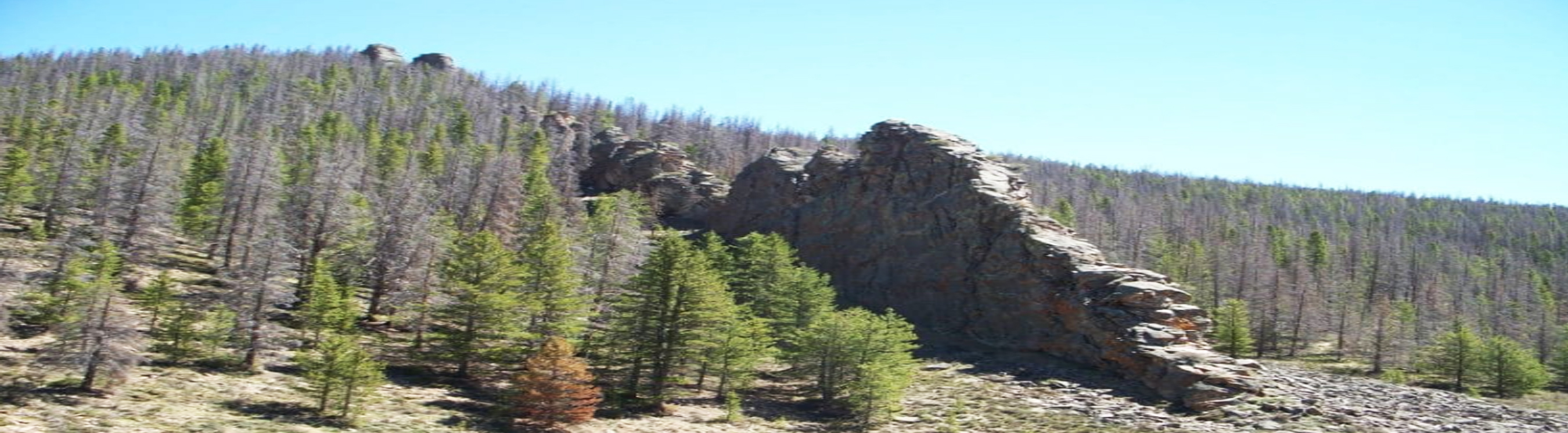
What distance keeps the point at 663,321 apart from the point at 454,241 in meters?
21.4

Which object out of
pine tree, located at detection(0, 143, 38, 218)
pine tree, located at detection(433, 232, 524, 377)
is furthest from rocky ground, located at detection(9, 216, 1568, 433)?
pine tree, located at detection(0, 143, 38, 218)

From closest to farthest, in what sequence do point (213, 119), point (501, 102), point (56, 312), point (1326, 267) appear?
point (56, 312), point (213, 119), point (1326, 267), point (501, 102)

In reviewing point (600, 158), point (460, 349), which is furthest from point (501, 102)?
point (460, 349)

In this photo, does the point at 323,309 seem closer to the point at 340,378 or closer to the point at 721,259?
the point at 340,378

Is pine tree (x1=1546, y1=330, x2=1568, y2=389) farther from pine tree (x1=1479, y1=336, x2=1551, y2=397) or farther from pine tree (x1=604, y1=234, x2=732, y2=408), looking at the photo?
pine tree (x1=604, y1=234, x2=732, y2=408)

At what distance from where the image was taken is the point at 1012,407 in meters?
43.2

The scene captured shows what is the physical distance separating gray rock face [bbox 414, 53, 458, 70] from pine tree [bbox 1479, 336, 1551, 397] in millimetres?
184751

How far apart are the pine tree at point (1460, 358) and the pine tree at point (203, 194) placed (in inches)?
3295

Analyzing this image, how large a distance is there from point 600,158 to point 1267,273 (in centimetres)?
7905

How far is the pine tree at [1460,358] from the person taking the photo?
57.1m

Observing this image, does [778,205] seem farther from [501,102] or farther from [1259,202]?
[1259,202]

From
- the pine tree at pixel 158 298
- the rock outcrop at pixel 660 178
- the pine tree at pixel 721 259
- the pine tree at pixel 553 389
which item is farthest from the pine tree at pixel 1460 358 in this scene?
the pine tree at pixel 158 298

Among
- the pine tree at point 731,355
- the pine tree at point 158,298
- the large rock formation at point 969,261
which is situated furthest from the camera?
the large rock formation at point 969,261

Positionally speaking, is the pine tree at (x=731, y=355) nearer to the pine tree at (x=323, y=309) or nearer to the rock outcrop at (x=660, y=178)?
the pine tree at (x=323, y=309)
